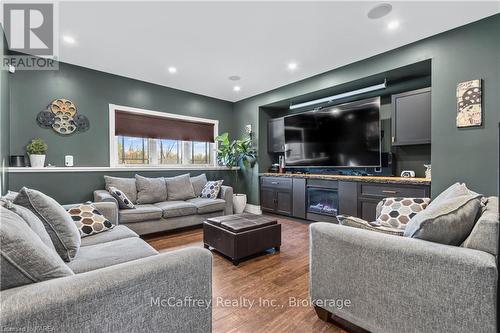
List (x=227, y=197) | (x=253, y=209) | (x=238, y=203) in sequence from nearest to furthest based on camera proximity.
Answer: (x=227, y=197) < (x=238, y=203) < (x=253, y=209)

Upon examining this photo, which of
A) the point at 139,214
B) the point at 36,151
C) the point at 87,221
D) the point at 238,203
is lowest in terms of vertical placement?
the point at 238,203

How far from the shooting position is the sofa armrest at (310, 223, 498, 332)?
102 cm

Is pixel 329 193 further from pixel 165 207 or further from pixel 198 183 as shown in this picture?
pixel 165 207

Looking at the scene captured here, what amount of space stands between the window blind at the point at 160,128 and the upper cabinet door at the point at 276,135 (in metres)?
1.31

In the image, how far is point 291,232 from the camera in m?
3.63

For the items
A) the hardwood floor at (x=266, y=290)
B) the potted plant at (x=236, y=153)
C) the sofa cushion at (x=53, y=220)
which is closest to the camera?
the sofa cushion at (x=53, y=220)

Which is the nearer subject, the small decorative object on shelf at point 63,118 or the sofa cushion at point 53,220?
the sofa cushion at point 53,220

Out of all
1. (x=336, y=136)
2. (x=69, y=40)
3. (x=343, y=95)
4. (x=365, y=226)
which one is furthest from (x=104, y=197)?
(x=343, y=95)

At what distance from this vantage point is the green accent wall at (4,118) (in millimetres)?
2560

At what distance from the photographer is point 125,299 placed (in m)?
0.84

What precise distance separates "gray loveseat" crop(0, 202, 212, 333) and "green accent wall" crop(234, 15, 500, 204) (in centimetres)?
295

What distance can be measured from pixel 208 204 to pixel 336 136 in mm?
2458

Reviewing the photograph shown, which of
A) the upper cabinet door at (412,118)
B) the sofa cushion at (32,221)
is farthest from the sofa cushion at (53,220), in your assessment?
the upper cabinet door at (412,118)

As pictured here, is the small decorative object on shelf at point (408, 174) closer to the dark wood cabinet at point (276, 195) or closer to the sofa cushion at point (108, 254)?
the dark wood cabinet at point (276, 195)
